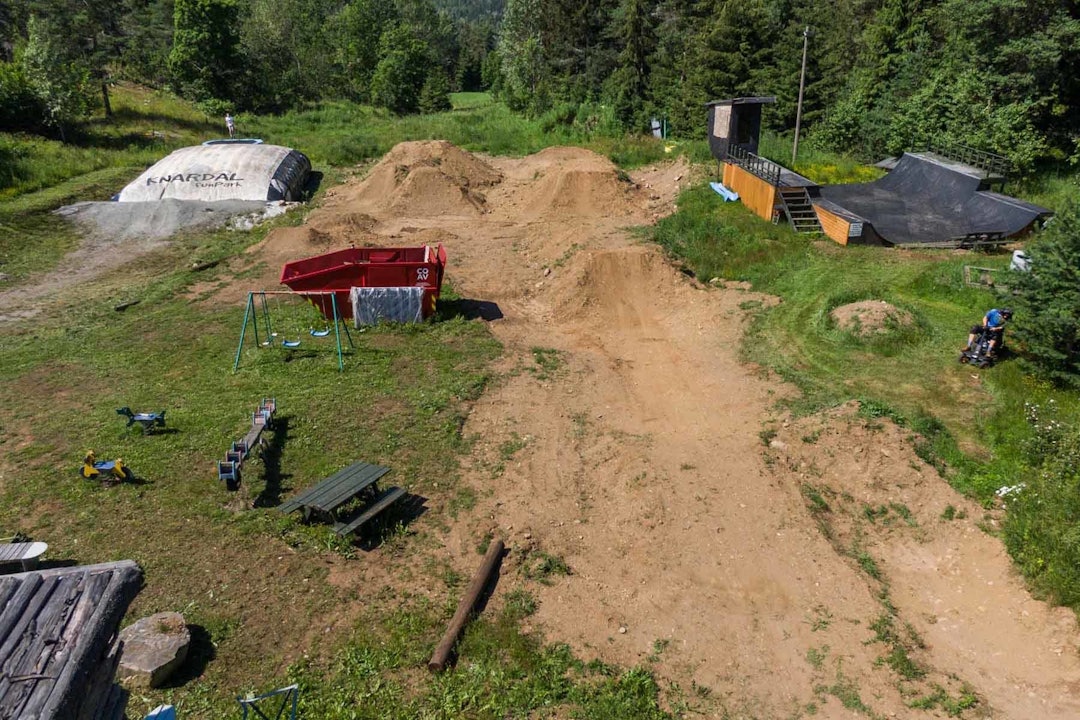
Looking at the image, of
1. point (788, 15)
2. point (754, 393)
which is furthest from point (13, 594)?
point (788, 15)

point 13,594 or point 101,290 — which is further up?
point 13,594

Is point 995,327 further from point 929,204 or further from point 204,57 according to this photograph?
point 204,57

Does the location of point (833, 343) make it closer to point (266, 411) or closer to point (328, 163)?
point (266, 411)

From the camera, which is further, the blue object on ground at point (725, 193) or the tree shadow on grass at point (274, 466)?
the blue object on ground at point (725, 193)

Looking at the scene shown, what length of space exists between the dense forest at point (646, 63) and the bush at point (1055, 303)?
56.6 feet

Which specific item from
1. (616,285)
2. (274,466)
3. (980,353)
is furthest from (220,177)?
(980,353)

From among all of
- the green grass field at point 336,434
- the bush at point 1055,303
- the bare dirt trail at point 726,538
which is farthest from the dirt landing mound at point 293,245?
the bush at point 1055,303

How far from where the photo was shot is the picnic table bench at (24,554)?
663 centimetres

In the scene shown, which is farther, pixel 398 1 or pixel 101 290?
pixel 398 1

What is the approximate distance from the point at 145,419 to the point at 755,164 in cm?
2141

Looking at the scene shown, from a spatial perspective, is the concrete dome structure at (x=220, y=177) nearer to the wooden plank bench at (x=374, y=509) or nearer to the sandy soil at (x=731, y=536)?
the sandy soil at (x=731, y=536)

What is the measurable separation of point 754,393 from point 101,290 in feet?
60.0

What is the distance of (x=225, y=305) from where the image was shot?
17.7 meters

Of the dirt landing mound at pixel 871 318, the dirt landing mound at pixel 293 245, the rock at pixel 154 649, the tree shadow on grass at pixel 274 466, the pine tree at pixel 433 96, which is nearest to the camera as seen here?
the rock at pixel 154 649
